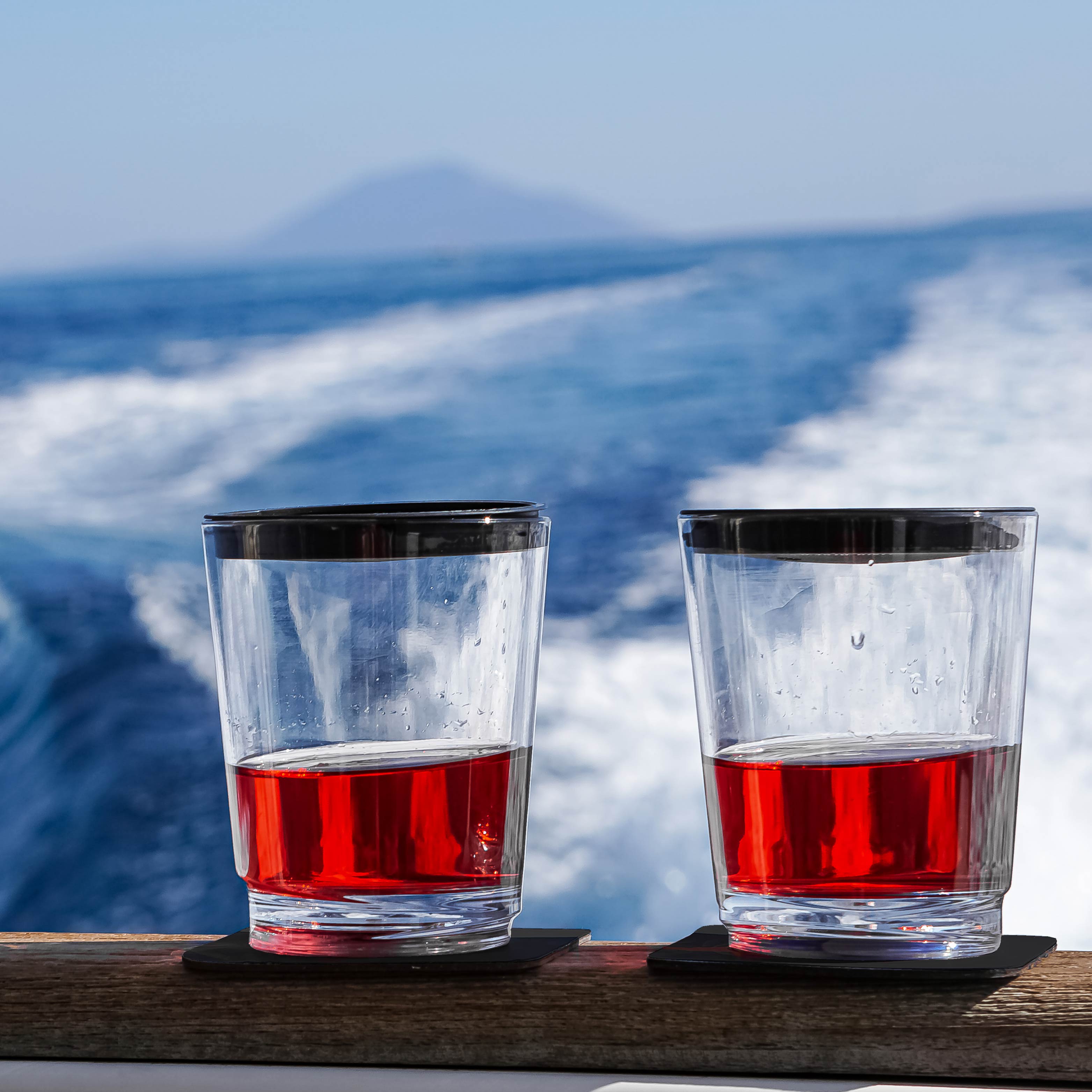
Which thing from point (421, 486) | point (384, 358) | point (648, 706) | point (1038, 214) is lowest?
point (648, 706)

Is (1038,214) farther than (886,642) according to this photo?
Yes

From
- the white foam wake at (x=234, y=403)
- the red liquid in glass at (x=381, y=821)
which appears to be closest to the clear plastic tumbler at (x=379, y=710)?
the red liquid in glass at (x=381, y=821)

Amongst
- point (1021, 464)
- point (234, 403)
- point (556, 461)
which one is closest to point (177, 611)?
point (234, 403)

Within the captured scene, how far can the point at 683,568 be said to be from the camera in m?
0.57

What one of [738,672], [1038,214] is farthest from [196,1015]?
[1038,214]

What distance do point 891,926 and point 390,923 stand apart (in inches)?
8.1

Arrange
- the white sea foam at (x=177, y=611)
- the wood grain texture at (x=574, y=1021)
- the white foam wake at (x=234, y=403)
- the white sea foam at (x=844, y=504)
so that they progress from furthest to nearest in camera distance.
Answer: the white foam wake at (x=234, y=403) → the white sea foam at (x=177, y=611) → the white sea foam at (x=844, y=504) → the wood grain texture at (x=574, y=1021)

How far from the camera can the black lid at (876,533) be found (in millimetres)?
530

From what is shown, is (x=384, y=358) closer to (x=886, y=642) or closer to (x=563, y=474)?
(x=563, y=474)

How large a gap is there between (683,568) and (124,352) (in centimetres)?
320

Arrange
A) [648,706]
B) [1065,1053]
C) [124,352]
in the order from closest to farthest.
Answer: [1065,1053], [648,706], [124,352]

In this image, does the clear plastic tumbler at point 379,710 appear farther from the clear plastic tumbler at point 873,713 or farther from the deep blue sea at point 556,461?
the deep blue sea at point 556,461

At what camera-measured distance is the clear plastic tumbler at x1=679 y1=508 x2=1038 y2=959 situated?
1.75 ft

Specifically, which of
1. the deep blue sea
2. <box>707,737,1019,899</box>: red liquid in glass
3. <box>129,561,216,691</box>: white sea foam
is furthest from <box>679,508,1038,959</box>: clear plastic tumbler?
<box>129,561,216,691</box>: white sea foam
